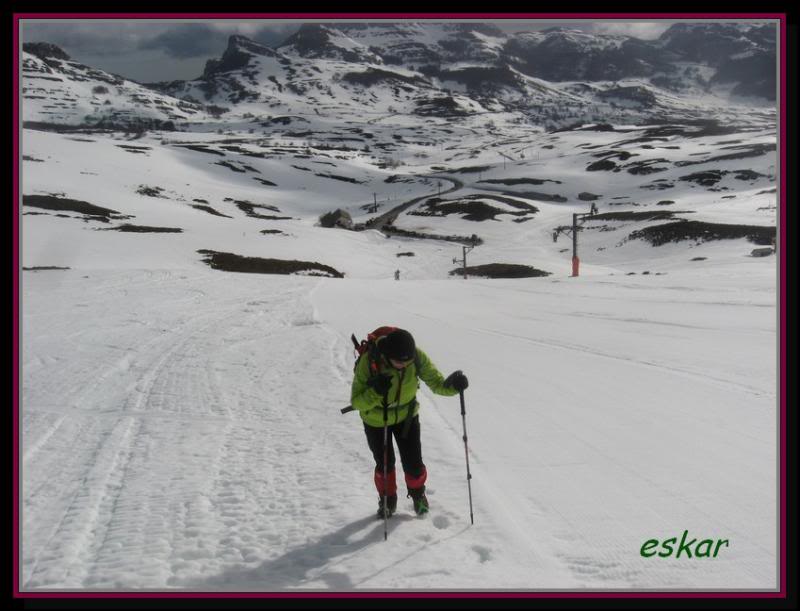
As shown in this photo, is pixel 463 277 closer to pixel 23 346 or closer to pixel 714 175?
pixel 23 346

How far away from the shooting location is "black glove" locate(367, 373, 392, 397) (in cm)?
456

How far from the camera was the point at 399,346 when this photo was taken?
452cm

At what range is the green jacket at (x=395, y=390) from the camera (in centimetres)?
475

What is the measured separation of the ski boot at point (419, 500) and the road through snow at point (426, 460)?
186 mm

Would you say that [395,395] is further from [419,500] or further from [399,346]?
[419,500]

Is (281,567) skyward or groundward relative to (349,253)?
groundward

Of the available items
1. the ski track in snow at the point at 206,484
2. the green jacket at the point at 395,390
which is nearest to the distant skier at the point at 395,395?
the green jacket at the point at 395,390

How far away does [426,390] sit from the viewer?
30.4 ft

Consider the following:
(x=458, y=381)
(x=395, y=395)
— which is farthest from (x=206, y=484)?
(x=458, y=381)

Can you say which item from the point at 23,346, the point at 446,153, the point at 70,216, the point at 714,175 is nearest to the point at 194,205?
the point at 70,216

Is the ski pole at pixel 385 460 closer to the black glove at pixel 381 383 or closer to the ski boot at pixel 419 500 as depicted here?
the black glove at pixel 381 383

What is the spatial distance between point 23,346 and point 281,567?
1267 centimetres

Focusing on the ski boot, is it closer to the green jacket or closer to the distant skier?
the distant skier

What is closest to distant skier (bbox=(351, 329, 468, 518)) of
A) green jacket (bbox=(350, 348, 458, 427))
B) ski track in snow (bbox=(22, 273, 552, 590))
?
green jacket (bbox=(350, 348, 458, 427))
